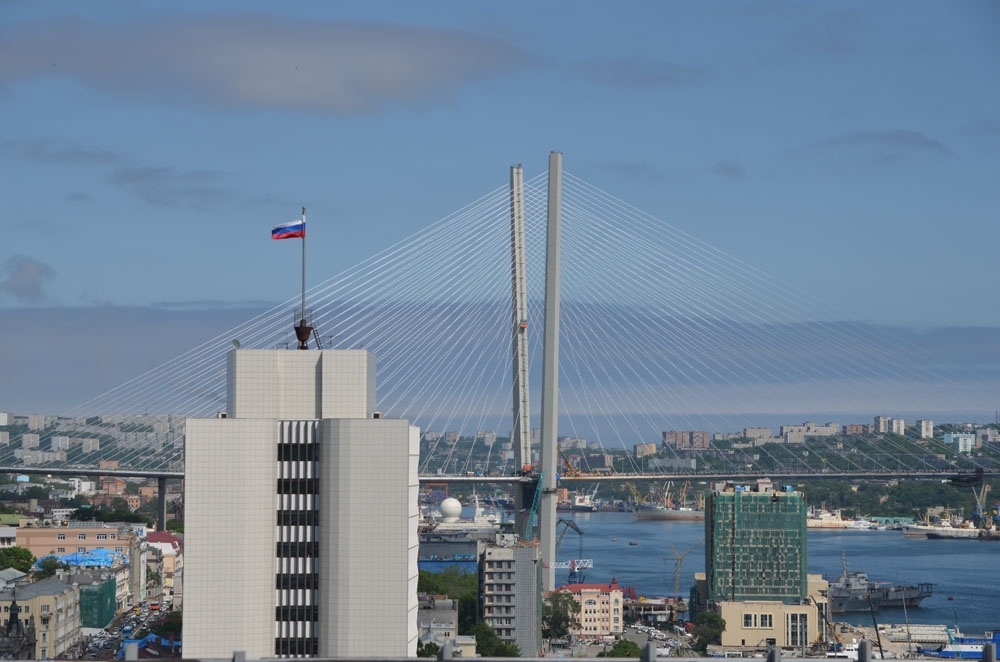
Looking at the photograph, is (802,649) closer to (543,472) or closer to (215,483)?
(543,472)

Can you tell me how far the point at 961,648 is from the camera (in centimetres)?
4409

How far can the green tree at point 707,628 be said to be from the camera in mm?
50469

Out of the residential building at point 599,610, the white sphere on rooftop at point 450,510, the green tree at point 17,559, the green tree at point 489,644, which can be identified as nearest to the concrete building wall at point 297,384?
the green tree at point 489,644

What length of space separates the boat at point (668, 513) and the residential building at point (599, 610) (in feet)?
233

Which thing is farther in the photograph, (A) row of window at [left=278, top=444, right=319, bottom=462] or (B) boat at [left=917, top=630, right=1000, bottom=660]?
(B) boat at [left=917, top=630, right=1000, bottom=660]

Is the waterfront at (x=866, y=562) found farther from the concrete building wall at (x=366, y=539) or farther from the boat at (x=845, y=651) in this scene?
the concrete building wall at (x=366, y=539)

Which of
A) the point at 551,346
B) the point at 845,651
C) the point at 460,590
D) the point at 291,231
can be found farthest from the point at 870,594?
the point at 291,231

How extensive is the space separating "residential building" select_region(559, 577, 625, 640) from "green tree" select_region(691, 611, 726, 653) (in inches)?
91.5

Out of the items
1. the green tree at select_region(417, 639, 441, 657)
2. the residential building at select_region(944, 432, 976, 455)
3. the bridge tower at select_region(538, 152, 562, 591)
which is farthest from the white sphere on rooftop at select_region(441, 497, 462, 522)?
the green tree at select_region(417, 639, 441, 657)

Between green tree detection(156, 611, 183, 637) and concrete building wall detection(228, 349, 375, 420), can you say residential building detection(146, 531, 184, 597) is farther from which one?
concrete building wall detection(228, 349, 375, 420)

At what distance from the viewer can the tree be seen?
47.3 m

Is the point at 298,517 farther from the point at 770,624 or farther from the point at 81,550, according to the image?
the point at 81,550

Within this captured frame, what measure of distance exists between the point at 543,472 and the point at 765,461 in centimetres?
6532

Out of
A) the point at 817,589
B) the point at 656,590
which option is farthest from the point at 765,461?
the point at 817,589
